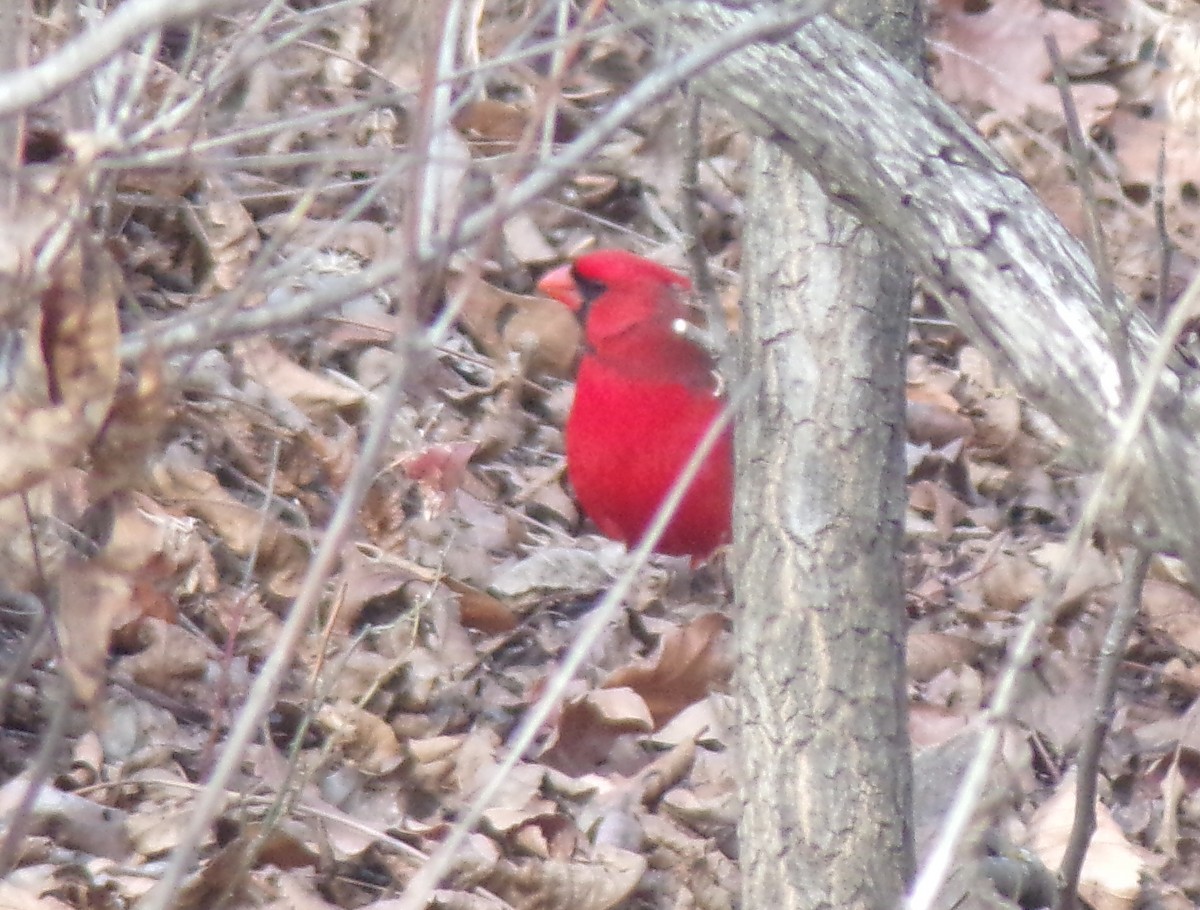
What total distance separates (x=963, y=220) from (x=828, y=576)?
29.5 inches

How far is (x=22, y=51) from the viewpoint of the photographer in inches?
62.4

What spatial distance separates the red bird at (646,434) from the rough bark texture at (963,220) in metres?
1.90

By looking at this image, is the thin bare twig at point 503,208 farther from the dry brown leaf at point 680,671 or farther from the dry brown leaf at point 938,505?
the dry brown leaf at point 938,505

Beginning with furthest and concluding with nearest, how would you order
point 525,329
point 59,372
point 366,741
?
point 525,329
point 366,741
point 59,372

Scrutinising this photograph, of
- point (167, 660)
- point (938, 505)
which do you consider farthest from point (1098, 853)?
point (167, 660)

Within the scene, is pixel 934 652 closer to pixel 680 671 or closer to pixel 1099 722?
pixel 680 671

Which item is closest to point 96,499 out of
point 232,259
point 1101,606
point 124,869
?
point 124,869

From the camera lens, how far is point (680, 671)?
3367 millimetres

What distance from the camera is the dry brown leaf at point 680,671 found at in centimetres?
332

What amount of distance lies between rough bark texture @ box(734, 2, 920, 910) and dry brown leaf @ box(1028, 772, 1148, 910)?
31.5 inches

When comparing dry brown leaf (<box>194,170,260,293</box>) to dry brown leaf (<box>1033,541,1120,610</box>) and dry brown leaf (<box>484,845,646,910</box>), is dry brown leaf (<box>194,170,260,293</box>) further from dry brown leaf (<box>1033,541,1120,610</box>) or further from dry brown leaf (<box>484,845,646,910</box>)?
dry brown leaf (<box>1033,541,1120,610</box>)

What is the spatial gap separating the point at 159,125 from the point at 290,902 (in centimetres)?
118

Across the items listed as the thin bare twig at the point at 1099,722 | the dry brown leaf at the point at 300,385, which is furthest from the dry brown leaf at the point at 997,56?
the thin bare twig at the point at 1099,722

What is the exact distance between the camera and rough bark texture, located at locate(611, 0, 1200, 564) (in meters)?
1.50
